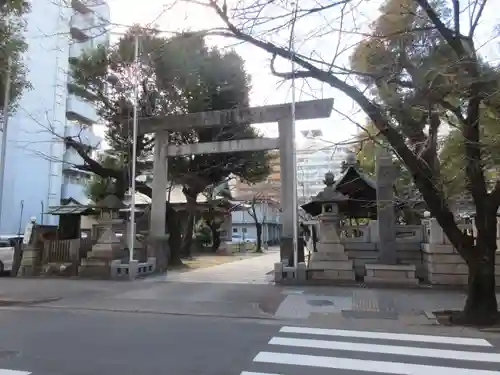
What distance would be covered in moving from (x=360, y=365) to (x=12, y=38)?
13.6 m

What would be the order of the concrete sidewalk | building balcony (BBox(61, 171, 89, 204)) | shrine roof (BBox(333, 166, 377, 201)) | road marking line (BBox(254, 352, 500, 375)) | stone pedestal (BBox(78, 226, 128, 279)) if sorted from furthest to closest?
building balcony (BBox(61, 171, 89, 204))
shrine roof (BBox(333, 166, 377, 201))
stone pedestal (BBox(78, 226, 128, 279))
the concrete sidewalk
road marking line (BBox(254, 352, 500, 375))

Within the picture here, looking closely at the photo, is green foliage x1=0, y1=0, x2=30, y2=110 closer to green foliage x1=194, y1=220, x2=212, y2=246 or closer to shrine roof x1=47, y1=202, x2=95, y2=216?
shrine roof x1=47, y1=202, x2=95, y2=216

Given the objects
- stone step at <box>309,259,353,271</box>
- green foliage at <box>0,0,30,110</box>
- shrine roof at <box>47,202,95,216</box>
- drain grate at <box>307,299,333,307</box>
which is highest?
green foliage at <box>0,0,30,110</box>

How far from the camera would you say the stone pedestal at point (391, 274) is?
43.7 ft

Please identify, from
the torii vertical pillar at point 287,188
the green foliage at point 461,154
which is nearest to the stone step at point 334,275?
the torii vertical pillar at point 287,188

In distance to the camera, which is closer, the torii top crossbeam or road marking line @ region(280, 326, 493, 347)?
road marking line @ region(280, 326, 493, 347)

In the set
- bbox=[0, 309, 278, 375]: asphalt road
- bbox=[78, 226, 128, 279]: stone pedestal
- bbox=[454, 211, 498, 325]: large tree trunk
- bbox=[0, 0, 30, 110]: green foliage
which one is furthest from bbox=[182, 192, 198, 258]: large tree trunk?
bbox=[454, 211, 498, 325]: large tree trunk

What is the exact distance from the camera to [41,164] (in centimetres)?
3250

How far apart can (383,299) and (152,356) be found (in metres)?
7.00

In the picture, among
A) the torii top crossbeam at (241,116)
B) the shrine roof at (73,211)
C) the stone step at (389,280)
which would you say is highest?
the torii top crossbeam at (241,116)

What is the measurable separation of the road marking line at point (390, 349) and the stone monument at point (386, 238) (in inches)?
272

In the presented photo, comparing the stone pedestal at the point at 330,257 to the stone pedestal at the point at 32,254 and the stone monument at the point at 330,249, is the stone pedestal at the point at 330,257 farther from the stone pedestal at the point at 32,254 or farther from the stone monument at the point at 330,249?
the stone pedestal at the point at 32,254

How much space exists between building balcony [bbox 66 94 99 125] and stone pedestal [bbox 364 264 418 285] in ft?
90.4

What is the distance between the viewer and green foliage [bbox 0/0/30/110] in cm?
1173
